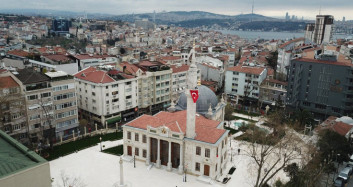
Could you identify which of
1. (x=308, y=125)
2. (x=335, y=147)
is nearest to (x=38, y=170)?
(x=335, y=147)

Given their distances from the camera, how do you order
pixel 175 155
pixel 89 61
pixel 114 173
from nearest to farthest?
pixel 114 173
pixel 175 155
pixel 89 61

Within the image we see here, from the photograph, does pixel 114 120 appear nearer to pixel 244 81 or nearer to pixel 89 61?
pixel 89 61

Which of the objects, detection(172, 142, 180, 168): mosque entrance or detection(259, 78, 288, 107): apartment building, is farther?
detection(259, 78, 288, 107): apartment building

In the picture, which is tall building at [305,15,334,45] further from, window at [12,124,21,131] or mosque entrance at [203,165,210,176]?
window at [12,124,21,131]

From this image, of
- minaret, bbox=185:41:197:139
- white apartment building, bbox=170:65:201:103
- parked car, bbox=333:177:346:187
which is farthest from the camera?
white apartment building, bbox=170:65:201:103

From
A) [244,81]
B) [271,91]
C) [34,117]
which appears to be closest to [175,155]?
[34,117]

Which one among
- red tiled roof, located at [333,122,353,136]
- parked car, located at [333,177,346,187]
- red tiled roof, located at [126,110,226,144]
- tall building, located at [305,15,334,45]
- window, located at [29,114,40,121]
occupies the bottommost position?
parked car, located at [333,177,346,187]

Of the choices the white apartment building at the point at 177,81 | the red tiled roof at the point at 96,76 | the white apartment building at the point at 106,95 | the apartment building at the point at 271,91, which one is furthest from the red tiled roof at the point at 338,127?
the red tiled roof at the point at 96,76

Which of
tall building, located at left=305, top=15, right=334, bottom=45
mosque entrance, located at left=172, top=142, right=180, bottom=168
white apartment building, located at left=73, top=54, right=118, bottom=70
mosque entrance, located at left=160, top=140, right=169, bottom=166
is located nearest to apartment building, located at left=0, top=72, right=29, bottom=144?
mosque entrance, located at left=160, top=140, right=169, bottom=166
